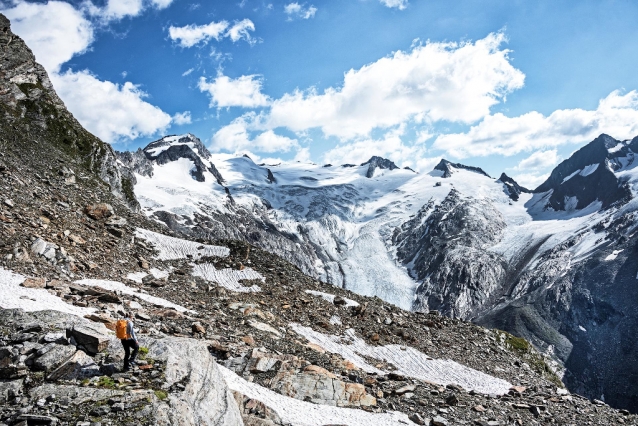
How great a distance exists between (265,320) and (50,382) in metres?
19.8

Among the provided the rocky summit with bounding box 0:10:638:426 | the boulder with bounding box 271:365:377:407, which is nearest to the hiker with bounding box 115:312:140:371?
the rocky summit with bounding box 0:10:638:426

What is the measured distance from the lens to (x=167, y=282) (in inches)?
1394

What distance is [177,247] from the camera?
154 feet

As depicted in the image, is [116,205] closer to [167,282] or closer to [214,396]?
[167,282]

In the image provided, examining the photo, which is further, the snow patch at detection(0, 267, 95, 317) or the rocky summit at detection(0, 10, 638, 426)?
the snow patch at detection(0, 267, 95, 317)

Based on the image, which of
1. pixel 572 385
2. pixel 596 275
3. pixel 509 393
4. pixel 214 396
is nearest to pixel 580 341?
pixel 572 385

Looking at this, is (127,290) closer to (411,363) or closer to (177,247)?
(177,247)

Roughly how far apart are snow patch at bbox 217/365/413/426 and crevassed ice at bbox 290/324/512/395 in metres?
11.2

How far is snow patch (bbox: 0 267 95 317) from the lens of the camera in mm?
18531

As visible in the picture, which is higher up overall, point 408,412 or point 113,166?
point 113,166

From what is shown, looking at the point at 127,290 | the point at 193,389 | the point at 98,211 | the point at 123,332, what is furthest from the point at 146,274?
the point at 193,389

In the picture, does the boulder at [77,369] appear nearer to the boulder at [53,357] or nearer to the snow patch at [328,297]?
the boulder at [53,357]

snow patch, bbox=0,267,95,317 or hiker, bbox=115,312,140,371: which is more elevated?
snow patch, bbox=0,267,95,317

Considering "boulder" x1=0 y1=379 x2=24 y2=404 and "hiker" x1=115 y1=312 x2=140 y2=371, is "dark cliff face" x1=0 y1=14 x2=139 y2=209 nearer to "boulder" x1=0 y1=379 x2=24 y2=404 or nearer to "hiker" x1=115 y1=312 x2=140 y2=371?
"hiker" x1=115 y1=312 x2=140 y2=371
